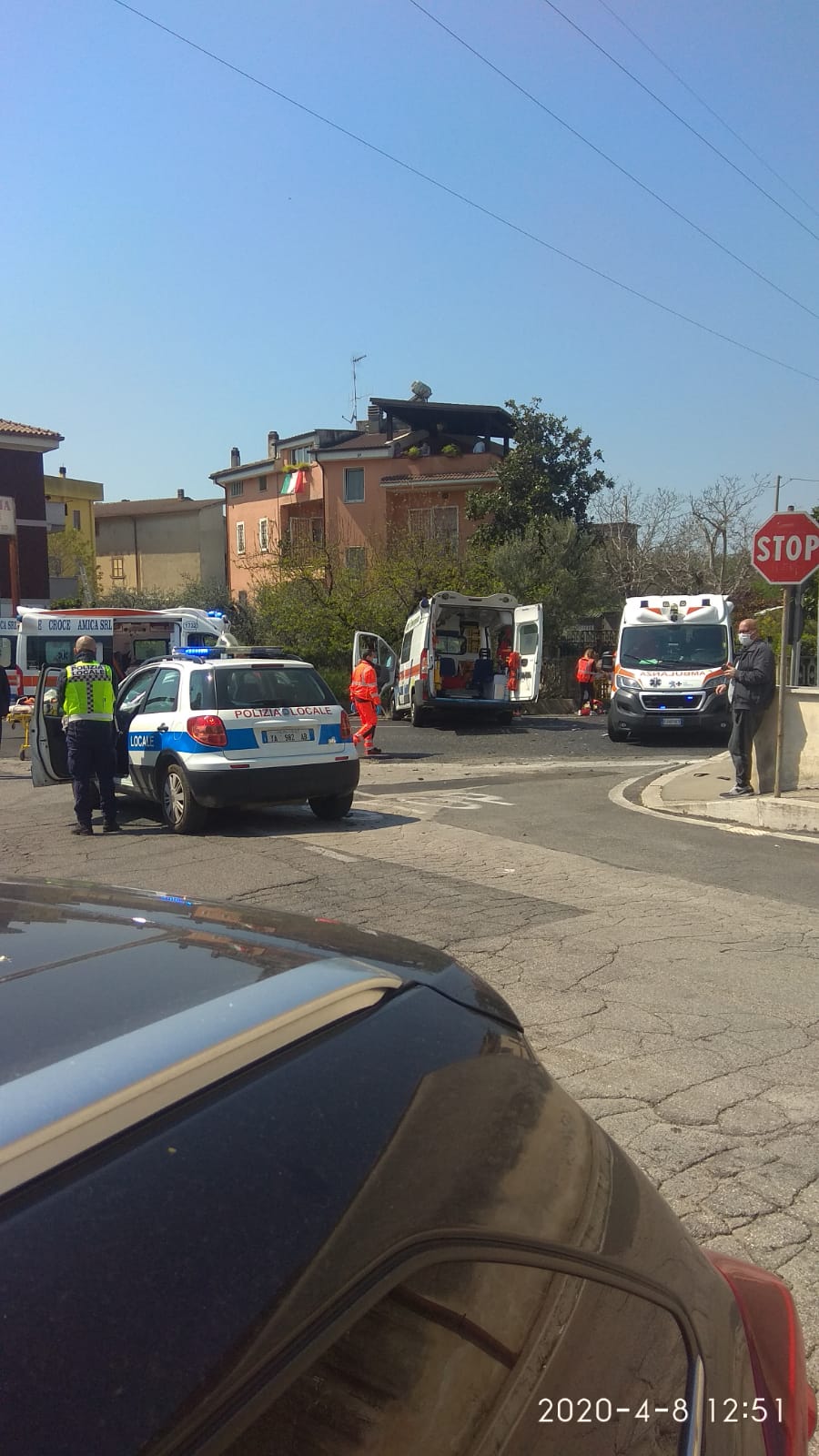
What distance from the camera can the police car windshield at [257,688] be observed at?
10383 mm

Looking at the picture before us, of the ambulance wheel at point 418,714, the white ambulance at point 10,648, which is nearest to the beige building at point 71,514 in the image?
the white ambulance at point 10,648

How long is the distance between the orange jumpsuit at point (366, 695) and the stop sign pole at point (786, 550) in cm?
727

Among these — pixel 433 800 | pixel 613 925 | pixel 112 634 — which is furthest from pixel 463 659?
pixel 613 925

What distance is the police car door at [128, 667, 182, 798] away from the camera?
10.6 m

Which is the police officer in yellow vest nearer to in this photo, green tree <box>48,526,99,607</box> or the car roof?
the car roof

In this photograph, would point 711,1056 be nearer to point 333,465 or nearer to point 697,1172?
point 697,1172

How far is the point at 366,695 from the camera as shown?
1734 cm

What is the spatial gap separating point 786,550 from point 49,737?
8.04m

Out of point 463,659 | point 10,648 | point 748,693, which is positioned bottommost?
point 748,693

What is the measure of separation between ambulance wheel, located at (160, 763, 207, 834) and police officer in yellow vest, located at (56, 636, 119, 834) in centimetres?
50

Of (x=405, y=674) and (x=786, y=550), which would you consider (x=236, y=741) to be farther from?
(x=405, y=674)

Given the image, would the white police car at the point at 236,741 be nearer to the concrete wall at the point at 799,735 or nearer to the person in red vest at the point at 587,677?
the concrete wall at the point at 799,735

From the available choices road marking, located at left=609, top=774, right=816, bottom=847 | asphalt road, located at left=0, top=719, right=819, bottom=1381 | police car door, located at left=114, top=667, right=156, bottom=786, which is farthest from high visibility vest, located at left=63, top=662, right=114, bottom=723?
road marking, located at left=609, top=774, right=816, bottom=847

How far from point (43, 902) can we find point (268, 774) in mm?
8312
